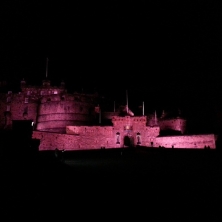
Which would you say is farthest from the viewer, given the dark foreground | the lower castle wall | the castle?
the castle

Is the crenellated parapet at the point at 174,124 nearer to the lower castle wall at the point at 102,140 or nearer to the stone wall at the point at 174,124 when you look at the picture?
the stone wall at the point at 174,124

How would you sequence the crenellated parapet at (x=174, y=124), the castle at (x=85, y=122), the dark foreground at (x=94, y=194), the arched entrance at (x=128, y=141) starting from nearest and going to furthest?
the dark foreground at (x=94, y=194)
the castle at (x=85, y=122)
the arched entrance at (x=128, y=141)
the crenellated parapet at (x=174, y=124)

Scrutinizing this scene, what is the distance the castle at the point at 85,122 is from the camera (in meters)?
26.9

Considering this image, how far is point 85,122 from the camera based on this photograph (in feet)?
Result: 107

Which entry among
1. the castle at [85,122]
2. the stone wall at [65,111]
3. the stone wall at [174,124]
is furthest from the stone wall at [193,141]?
the stone wall at [65,111]

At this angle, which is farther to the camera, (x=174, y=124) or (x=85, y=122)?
(x=85, y=122)

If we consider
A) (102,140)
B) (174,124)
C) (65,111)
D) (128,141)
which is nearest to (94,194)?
(102,140)

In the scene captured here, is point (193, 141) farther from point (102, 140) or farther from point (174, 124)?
point (102, 140)

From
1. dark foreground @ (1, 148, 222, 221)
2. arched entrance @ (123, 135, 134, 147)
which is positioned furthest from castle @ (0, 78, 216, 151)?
dark foreground @ (1, 148, 222, 221)

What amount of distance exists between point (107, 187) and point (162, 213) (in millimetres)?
2202

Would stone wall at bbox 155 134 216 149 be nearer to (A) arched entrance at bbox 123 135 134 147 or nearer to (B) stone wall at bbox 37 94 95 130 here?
(A) arched entrance at bbox 123 135 134 147

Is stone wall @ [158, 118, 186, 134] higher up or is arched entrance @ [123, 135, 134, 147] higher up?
stone wall @ [158, 118, 186, 134]

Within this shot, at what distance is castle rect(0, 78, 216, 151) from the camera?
2689 centimetres

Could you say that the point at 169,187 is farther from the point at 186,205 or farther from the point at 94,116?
the point at 94,116
